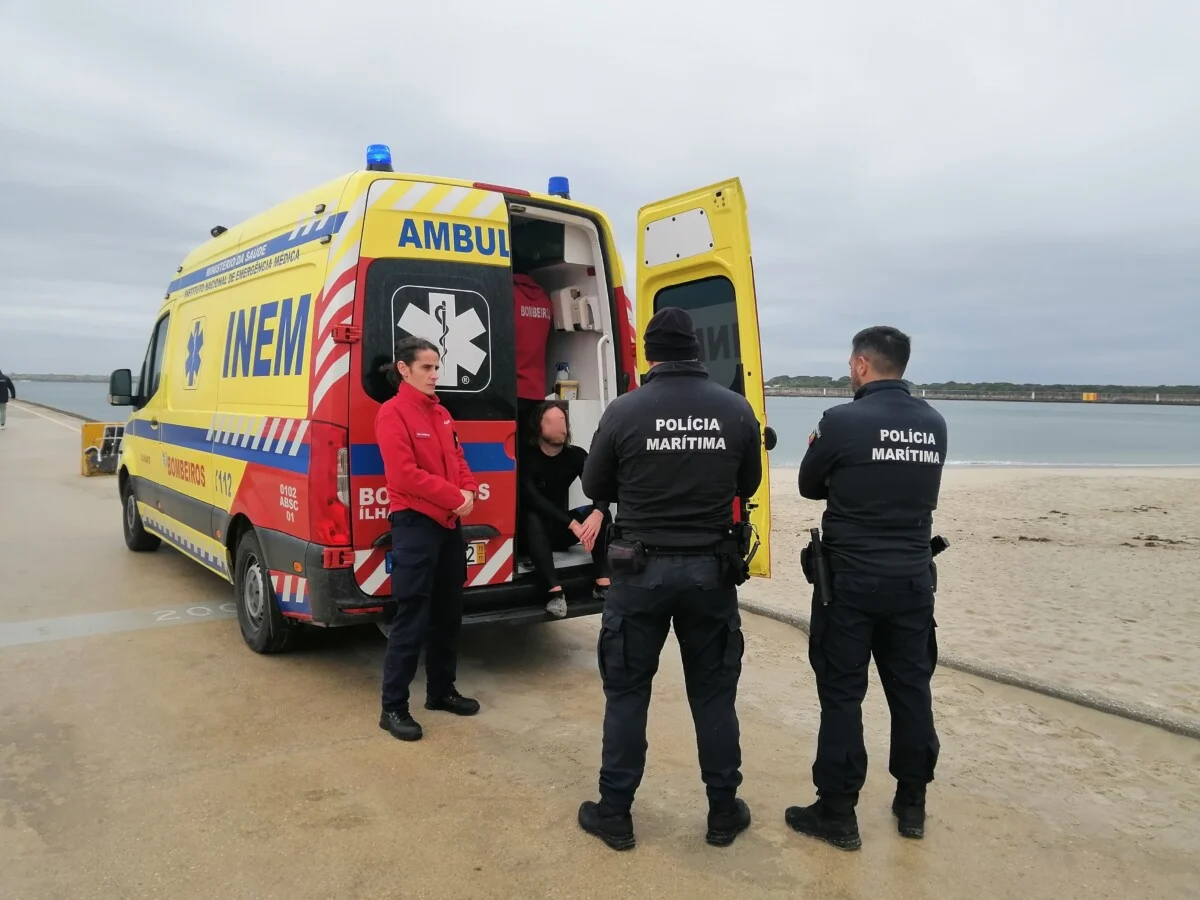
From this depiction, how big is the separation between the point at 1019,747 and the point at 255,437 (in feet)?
13.9

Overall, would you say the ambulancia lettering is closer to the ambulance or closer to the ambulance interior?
the ambulance

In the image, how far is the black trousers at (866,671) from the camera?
308 cm

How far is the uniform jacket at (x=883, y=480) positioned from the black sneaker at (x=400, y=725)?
6.71ft

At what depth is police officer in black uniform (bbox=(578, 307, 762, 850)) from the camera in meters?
3.04

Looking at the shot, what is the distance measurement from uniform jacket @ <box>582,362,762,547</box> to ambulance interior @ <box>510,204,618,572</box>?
1998mm

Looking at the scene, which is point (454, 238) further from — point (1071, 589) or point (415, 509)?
point (1071, 589)

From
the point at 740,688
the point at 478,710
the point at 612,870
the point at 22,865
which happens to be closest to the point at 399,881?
the point at 612,870

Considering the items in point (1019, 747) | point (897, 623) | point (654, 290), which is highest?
point (654, 290)

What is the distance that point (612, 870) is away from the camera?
9.44 feet

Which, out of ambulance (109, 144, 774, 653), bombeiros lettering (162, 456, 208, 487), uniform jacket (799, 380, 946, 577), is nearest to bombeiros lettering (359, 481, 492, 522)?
ambulance (109, 144, 774, 653)

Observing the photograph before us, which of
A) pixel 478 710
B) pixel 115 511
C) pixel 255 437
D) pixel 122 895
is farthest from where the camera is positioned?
pixel 115 511

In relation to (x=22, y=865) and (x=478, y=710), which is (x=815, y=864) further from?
(x=22, y=865)

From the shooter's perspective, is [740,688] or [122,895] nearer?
[122,895]

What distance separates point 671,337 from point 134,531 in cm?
683
